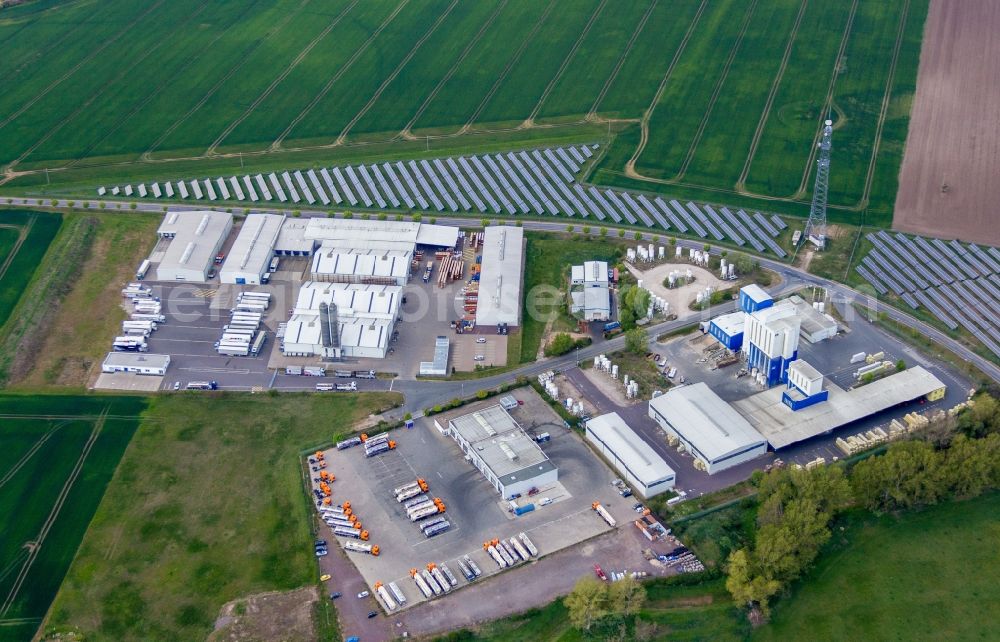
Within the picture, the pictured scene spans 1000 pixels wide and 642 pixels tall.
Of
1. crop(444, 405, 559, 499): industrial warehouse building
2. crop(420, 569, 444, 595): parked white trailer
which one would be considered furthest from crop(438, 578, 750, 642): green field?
crop(444, 405, 559, 499): industrial warehouse building

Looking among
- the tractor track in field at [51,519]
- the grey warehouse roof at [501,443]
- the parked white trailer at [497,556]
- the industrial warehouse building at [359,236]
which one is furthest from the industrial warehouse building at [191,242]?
the parked white trailer at [497,556]

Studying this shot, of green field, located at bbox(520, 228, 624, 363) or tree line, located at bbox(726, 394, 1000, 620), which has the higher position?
green field, located at bbox(520, 228, 624, 363)

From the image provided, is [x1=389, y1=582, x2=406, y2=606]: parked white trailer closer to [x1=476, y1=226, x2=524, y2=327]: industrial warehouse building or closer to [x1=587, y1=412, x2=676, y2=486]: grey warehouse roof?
[x1=587, y1=412, x2=676, y2=486]: grey warehouse roof

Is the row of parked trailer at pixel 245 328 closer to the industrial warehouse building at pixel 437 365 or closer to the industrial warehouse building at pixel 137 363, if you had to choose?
the industrial warehouse building at pixel 137 363

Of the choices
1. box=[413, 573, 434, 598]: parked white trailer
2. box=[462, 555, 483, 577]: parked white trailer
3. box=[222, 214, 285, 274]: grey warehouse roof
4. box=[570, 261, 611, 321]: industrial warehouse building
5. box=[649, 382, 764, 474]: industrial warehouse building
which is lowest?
box=[413, 573, 434, 598]: parked white trailer

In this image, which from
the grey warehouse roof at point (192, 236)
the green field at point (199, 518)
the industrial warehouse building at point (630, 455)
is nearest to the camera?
the green field at point (199, 518)

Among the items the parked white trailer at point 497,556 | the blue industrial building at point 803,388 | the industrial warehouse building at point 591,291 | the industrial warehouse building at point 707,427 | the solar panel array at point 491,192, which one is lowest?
the parked white trailer at point 497,556

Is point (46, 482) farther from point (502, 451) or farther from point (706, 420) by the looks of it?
point (706, 420)
